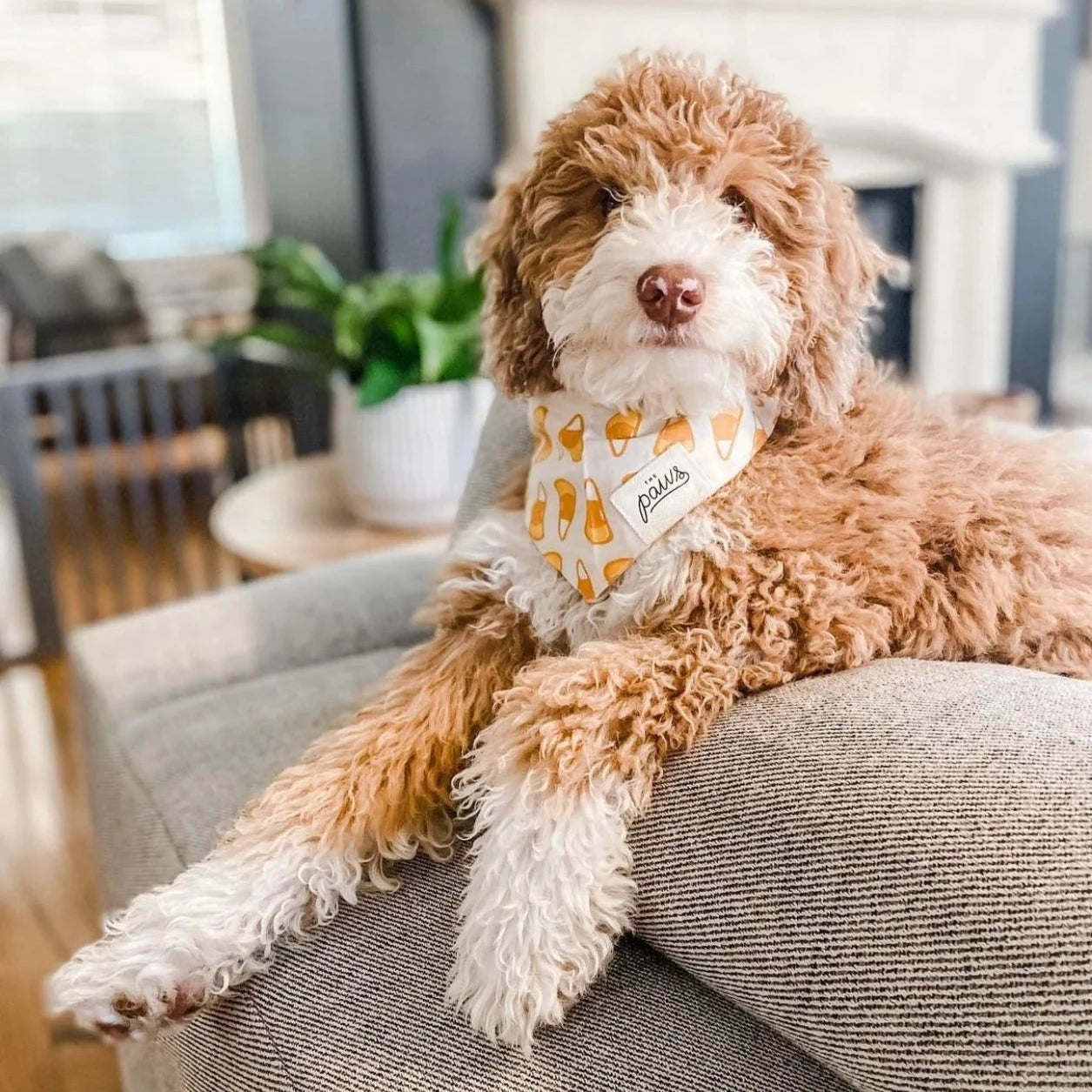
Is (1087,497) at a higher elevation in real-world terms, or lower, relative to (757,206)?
lower

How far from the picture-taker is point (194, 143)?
15.1ft

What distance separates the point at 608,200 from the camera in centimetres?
86

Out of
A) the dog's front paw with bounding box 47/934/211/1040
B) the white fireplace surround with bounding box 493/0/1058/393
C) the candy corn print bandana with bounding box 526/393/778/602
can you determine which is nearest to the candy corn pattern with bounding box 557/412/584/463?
the candy corn print bandana with bounding box 526/393/778/602

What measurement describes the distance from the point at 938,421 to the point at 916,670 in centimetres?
28

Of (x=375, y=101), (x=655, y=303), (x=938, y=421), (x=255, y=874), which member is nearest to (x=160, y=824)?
(x=255, y=874)

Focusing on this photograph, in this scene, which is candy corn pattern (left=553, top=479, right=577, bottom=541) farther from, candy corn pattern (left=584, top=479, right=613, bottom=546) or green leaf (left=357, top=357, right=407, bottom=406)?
green leaf (left=357, top=357, right=407, bottom=406)

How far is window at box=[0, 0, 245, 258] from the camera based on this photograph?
14.4ft

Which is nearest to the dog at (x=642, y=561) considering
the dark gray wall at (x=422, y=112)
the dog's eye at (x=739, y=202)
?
the dog's eye at (x=739, y=202)

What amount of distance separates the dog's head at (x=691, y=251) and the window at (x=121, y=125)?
4068 mm

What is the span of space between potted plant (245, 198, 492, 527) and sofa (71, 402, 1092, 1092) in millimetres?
965

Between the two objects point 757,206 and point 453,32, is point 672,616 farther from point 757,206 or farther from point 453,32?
point 453,32

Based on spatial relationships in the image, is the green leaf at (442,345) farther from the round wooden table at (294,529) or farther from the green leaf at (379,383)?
the round wooden table at (294,529)

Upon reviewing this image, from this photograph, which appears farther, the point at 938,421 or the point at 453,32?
the point at 453,32

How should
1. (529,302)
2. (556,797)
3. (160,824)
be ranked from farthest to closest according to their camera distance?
(160,824)
(529,302)
(556,797)
